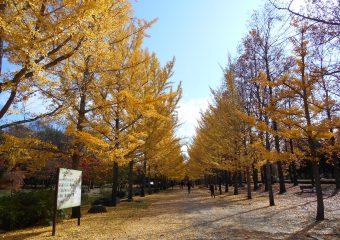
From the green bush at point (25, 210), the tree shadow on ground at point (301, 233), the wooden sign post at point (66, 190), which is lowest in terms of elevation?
the tree shadow on ground at point (301, 233)

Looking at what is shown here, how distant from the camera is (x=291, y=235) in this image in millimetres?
6664

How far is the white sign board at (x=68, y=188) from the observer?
7.90 meters

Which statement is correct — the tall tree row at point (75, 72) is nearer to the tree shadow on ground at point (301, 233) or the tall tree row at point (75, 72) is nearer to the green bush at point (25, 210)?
the green bush at point (25, 210)

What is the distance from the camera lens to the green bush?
324 inches

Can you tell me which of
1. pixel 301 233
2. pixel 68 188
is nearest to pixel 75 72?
pixel 68 188

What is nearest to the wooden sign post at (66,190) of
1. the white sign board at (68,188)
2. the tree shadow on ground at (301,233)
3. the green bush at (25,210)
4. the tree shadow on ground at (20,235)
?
the white sign board at (68,188)

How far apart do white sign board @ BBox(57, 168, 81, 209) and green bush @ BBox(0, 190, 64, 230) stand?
0.99m

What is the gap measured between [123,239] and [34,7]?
16.5 feet

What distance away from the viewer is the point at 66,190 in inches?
325

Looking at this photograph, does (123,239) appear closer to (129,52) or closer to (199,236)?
(199,236)

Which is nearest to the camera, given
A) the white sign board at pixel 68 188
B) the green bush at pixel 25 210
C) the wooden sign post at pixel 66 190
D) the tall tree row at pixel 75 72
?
the tall tree row at pixel 75 72

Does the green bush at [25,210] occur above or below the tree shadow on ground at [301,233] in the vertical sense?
Result: above

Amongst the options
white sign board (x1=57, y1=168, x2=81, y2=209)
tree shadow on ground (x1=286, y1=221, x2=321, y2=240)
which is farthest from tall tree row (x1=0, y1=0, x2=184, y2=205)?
tree shadow on ground (x1=286, y1=221, x2=321, y2=240)

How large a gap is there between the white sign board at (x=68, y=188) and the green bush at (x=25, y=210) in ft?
3.25
